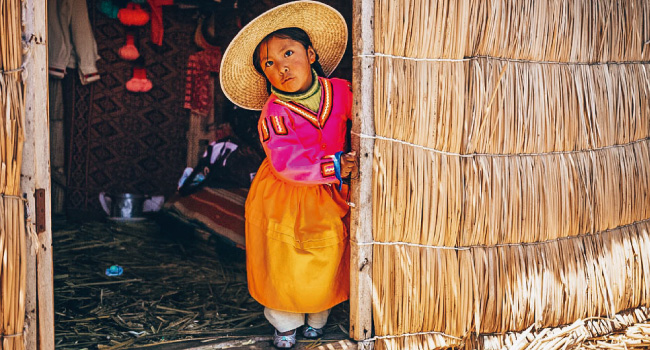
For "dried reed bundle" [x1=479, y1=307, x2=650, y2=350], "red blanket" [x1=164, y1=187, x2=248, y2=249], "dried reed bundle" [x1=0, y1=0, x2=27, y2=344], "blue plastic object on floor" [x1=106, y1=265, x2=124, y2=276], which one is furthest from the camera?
"red blanket" [x1=164, y1=187, x2=248, y2=249]

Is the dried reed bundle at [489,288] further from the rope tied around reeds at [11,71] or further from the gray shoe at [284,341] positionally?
the rope tied around reeds at [11,71]

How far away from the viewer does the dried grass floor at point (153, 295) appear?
3229 mm

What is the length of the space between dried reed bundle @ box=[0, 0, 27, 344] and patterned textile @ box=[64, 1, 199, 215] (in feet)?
12.6

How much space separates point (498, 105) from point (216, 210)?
275cm

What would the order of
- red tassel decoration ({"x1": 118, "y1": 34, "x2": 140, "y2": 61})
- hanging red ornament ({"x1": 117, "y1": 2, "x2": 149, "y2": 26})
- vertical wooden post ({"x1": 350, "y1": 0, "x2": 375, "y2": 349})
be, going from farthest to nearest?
red tassel decoration ({"x1": 118, "y1": 34, "x2": 140, "y2": 61}) < hanging red ornament ({"x1": 117, "y1": 2, "x2": 149, "y2": 26}) < vertical wooden post ({"x1": 350, "y1": 0, "x2": 375, "y2": 349})

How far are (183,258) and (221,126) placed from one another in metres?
1.80

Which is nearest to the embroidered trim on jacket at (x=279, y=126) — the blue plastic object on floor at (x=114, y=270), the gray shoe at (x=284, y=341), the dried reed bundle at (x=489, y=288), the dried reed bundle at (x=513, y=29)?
the dried reed bundle at (x=513, y=29)

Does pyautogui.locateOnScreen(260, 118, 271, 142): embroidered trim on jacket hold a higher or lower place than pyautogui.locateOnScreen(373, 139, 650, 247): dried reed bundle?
higher

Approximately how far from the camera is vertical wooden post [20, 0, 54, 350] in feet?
7.98

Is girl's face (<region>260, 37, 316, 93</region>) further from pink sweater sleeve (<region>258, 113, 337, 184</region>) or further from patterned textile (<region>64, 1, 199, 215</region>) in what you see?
patterned textile (<region>64, 1, 199, 215</region>)

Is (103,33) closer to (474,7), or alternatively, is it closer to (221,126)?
(221,126)

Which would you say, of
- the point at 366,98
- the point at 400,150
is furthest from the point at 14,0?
the point at 400,150

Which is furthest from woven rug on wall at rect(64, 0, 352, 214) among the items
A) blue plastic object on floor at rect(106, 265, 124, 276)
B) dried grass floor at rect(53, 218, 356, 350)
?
blue plastic object on floor at rect(106, 265, 124, 276)

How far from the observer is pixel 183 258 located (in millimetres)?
5023
